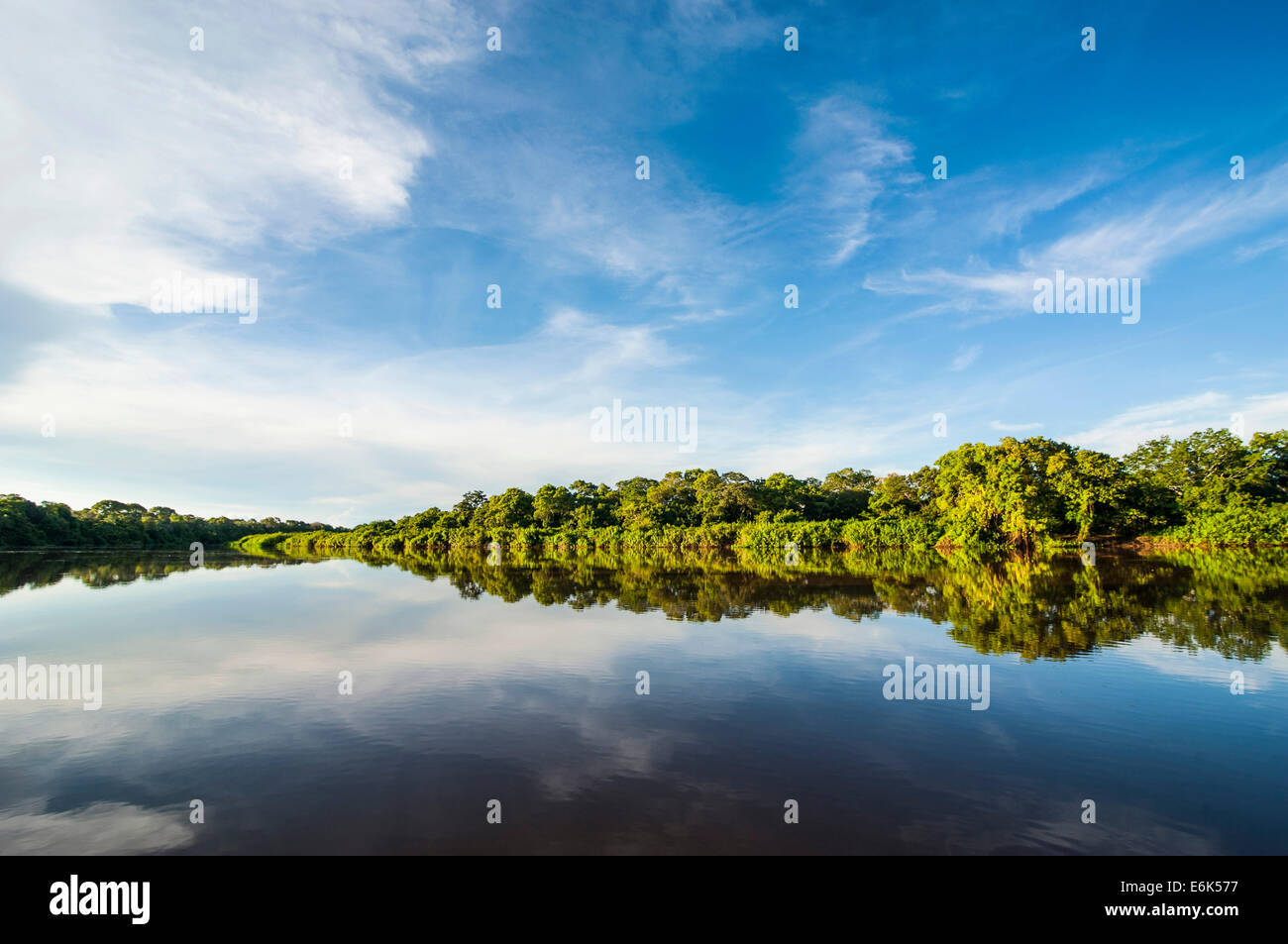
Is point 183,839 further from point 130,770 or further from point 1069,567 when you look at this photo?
point 1069,567

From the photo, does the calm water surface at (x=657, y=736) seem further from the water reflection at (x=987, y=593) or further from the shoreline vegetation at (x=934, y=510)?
the shoreline vegetation at (x=934, y=510)

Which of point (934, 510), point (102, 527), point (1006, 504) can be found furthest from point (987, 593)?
point (102, 527)

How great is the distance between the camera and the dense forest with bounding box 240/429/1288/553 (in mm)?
45281

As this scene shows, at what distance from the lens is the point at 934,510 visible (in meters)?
58.6

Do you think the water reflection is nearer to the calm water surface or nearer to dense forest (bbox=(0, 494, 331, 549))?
the calm water surface

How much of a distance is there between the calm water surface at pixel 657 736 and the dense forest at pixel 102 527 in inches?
2782

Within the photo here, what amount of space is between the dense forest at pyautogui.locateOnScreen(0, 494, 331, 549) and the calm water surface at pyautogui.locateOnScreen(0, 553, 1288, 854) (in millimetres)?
70662

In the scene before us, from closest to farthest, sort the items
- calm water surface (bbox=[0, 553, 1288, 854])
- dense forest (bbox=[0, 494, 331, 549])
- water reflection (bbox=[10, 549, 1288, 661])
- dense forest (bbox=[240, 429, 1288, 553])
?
1. calm water surface (bbox=[0, 553, 1288, 854])
2. water reflection (bbox=[10, 549, 1288, 661])
3. dense forest (bbox=[240, 429, 1288, 553])
4. dense forest (bbox=[0, 494, 331, 549])

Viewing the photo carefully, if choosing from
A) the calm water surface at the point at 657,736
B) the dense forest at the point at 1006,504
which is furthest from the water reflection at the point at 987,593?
the dense forest at the point at 1006,504

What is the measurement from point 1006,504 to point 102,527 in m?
109

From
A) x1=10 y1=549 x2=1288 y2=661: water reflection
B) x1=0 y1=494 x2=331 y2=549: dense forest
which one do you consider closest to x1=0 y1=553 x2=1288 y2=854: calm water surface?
x1=10 y1=549 x2=1288 y2=661: water reflection

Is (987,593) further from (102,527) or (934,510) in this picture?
(102,527)

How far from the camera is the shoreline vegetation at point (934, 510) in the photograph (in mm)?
45750
